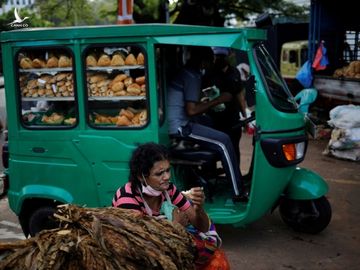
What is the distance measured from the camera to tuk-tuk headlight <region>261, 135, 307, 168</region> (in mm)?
4340

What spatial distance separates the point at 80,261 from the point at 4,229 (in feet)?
14.4

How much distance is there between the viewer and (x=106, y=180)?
14.7 feet

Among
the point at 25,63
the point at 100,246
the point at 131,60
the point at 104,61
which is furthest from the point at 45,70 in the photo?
the point at 100,246

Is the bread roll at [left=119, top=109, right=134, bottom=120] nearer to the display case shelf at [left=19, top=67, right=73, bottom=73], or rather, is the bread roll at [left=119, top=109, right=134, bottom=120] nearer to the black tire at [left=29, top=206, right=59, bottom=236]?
the display case shelf at [left=19, top=67, right=73, bottom=73]

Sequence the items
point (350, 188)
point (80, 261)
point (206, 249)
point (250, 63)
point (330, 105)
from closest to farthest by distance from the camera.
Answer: point (80, 261) < point (206, 249) < point (250, 63) < point (350, 188) < point (330, 105)

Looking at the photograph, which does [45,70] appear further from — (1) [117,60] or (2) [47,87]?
(1) [117,60]

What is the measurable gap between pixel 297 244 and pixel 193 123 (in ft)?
5.45

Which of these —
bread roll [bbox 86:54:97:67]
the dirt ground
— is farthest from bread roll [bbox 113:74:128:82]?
the dirt ground

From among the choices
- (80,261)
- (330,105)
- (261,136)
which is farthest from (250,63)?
(330,105)

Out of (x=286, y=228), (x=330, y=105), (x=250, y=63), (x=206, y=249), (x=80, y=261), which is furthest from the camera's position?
(x=330, y=105)

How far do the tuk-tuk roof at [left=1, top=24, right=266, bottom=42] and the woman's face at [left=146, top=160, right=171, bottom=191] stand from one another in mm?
1808

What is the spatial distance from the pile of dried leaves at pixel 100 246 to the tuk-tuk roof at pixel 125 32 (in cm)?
259

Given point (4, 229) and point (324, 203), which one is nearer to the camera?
point (324, 203)

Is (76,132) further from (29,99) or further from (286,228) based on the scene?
(286,228)
